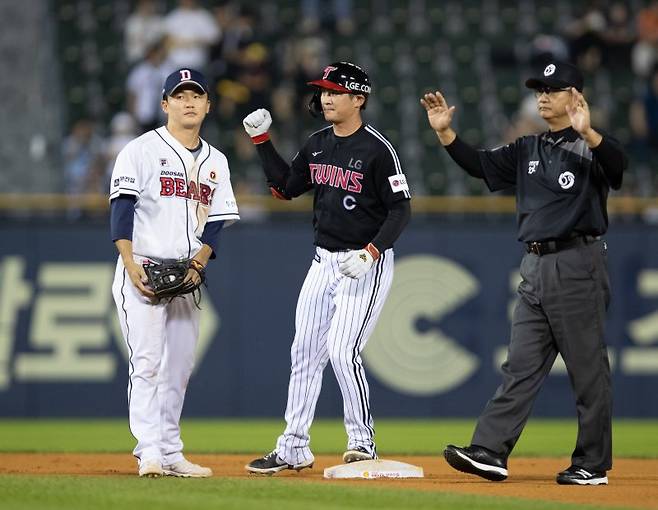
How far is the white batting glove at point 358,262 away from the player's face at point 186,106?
1.05 metres

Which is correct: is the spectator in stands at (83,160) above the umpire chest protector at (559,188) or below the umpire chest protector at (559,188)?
above

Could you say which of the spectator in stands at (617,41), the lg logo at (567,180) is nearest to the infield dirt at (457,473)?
the lg logo at (567,180)

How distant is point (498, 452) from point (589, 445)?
46 centimetres

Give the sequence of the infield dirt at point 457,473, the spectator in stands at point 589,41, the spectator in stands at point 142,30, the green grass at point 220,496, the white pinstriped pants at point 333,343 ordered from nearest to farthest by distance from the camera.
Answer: the green grass at point 220,496, the infield dirt at point 457,473, the white pinstriped pants at point 333,343, the spectator in stands at point 142,30, the spectator in stands at point 589,41

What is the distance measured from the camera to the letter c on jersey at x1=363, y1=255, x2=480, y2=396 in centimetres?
1171

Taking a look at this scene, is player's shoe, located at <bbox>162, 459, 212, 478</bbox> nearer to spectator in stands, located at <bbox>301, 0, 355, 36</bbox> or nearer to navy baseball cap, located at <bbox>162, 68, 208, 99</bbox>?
navy baseball cap, located at <bbox>162, 68, 208, 99</bbox>

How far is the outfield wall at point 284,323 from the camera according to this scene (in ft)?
38.0

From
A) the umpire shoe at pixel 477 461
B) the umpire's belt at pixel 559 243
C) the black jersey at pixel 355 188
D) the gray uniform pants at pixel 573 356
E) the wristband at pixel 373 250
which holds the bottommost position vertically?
the umpire shoe at pixel 477 461

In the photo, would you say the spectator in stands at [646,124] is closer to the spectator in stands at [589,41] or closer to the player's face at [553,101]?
the spectator in stands at [589,41]

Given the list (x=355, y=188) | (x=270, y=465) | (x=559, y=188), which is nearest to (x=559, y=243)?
(x=559, y=188)

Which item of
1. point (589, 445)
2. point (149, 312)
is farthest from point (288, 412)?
point (589, 445)

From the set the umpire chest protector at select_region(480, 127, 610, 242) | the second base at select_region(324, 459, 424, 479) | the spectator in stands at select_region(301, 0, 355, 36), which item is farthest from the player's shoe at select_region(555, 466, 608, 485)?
the spectator in stands at select_region(301, 0, 355, 36)

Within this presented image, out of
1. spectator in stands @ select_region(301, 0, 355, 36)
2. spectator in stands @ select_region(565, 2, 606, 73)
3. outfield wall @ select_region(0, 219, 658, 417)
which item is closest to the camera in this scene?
outfield wall @ select_region(0, 219, 658, 417)

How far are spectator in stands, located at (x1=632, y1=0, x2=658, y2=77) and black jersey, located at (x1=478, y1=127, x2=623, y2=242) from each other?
Answer: 28.1ft
